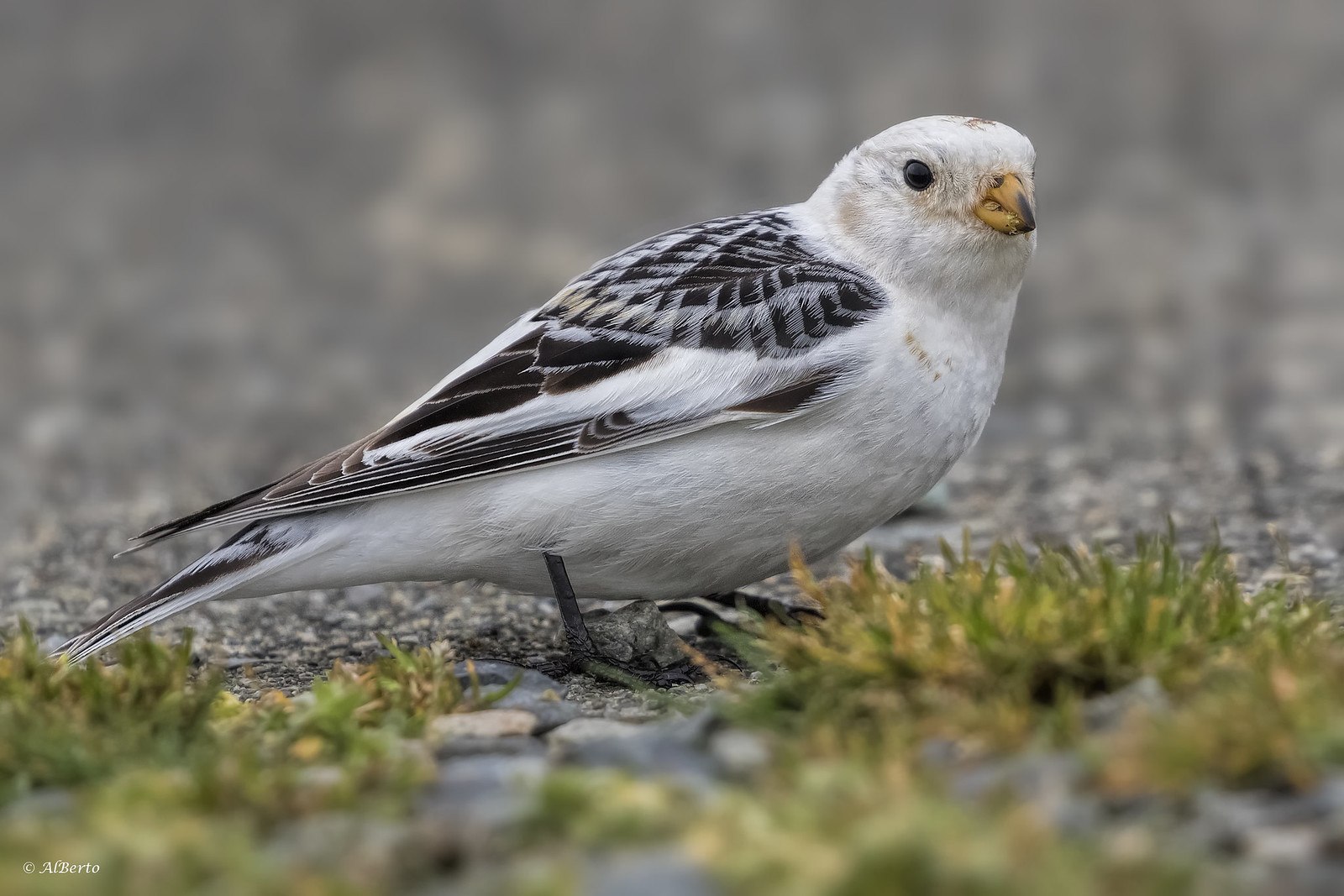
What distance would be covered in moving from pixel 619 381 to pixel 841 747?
1.62 meters

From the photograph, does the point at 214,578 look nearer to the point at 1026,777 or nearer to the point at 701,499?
the point at 701,499

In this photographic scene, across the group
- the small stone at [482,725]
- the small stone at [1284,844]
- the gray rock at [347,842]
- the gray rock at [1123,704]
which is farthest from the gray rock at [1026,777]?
the small stone at [482,725]

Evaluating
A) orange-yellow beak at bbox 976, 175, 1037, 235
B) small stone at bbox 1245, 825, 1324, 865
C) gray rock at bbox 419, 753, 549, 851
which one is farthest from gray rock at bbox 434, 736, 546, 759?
orange-yellow beak at bbox 976, 175, 1037, 235

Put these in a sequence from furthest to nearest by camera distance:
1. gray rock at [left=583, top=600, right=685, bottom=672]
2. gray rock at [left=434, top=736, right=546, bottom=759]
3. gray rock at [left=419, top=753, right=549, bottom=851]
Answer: gray rock at [left=583, top=600, right=685, bottom=672] → gray rock at [left=434, top=736, right=546, bottom=759] → gray rock at [left=419, top=753, right=549, bottom=851]

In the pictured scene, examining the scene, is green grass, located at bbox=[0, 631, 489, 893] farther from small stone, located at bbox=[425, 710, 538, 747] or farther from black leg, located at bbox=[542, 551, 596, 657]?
black leg, located at bbox=[542, 551, 596, 657]

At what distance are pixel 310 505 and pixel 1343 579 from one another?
3.26m

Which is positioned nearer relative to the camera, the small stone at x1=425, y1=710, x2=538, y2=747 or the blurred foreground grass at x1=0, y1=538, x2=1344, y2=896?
the blurred foreground grass at x1=0, y1=538, x2=1344, y2=896

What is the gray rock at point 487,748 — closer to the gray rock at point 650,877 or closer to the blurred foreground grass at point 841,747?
the blurred foreground grass at point 841,747

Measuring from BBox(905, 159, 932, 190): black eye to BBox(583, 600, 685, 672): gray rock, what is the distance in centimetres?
146

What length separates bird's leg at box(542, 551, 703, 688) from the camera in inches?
170

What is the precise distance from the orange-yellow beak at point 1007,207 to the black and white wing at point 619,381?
0.38 m

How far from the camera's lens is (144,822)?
99.5 inches

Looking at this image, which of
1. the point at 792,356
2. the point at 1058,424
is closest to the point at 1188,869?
the point at 792,356

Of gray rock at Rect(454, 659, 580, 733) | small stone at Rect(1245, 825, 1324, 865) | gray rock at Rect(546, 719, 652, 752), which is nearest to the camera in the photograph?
small stone at Rect(1245, 825, 1324, 865)
